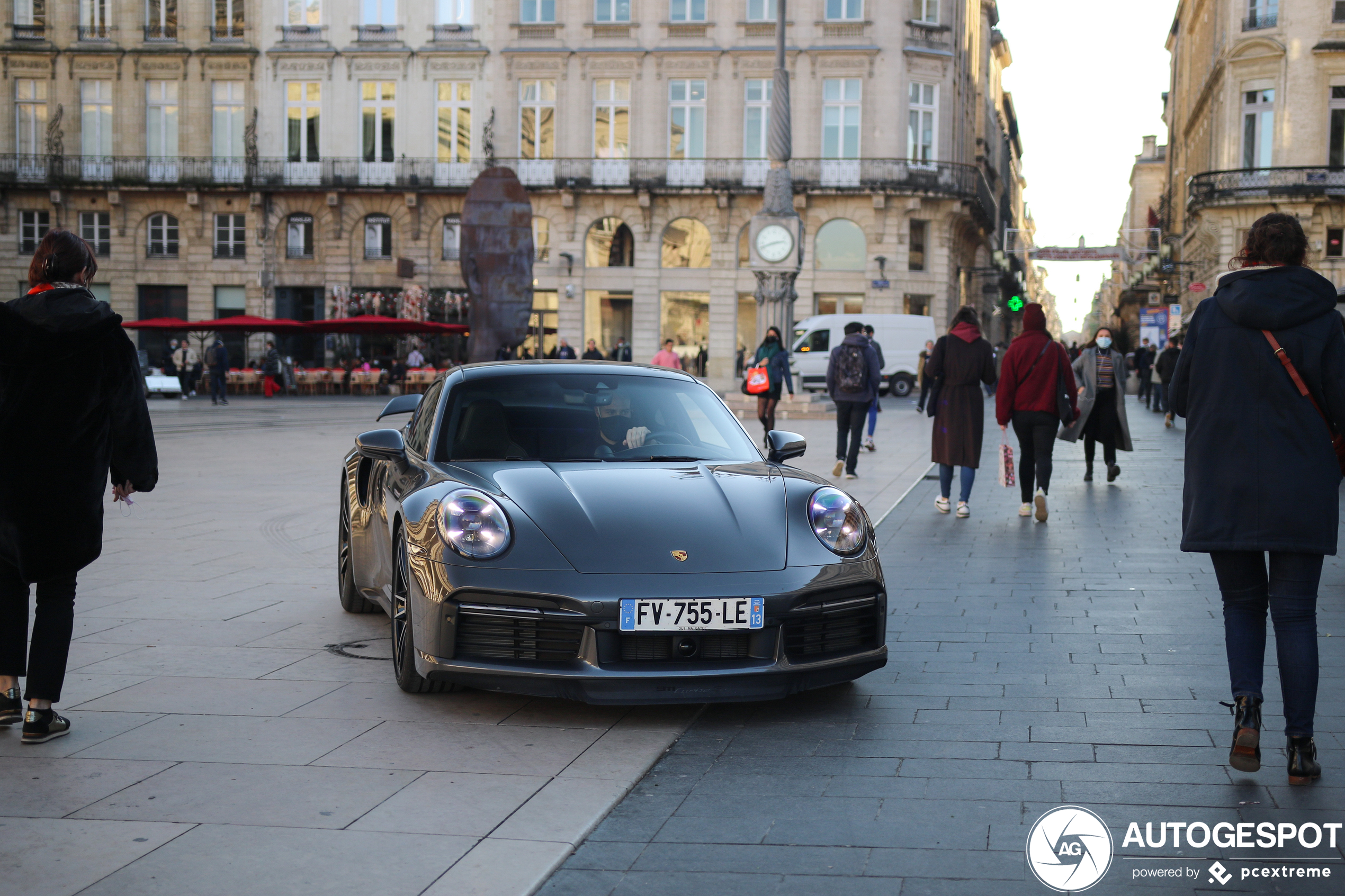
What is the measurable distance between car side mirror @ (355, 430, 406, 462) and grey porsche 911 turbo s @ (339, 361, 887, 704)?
0.5 inches

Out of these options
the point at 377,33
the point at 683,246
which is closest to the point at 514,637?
the point at 683,246

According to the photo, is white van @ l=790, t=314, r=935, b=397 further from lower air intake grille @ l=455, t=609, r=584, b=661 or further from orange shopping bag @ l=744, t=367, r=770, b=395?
lower air intake grille @ l=455, t=609, r=584, b=661

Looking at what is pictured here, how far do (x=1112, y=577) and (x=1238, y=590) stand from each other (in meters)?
4.27

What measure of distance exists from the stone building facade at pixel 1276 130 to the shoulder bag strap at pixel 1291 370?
41355mm

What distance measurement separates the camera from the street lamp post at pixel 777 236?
29.2 meters

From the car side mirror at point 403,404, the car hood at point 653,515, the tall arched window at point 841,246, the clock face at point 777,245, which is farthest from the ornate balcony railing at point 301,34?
the car hood at point 653,515

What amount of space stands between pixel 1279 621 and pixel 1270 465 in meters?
0.50

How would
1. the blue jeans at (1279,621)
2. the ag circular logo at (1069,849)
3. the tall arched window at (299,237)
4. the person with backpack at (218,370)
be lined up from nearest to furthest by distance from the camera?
the ag circular logo at (1069,849), the blue jeans at (1279,621), the person with backpack at (218,370), the tall arched window at (299,237)

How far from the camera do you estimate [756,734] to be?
5074 millimetres

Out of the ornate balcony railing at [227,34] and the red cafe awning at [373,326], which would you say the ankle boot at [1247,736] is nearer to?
Result: the red cafe awning at [373,326]

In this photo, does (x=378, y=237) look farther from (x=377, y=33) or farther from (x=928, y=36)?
(x=928, y=36)

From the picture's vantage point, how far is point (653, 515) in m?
5.34

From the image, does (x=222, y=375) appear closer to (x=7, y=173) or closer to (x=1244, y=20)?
(x=7, y=173)

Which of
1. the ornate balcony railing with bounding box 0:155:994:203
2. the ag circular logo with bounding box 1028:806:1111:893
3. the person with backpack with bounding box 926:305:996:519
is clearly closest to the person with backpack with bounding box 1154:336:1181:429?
the ornate balcony railing with bounding box 0:155:994:203
